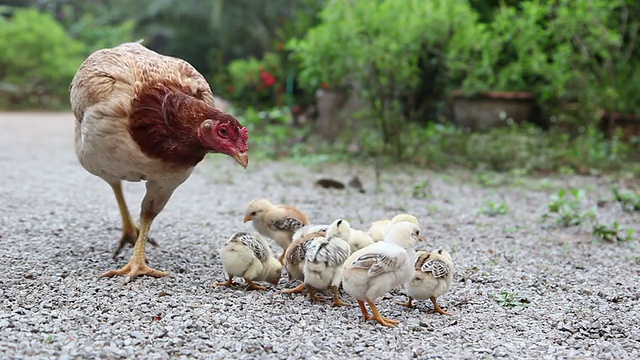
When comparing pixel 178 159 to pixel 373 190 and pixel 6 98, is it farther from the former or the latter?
pixel 6 98

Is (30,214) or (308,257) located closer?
(308,257)

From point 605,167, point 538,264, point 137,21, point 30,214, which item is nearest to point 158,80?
point 30,214

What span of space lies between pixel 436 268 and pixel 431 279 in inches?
2.4

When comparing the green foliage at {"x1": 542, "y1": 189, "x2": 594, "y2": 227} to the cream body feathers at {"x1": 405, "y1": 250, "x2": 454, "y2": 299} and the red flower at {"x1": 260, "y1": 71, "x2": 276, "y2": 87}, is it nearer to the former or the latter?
the cream body feathers at {"x1": 405, "y1": 250, "x2": 454, "y2": 299}

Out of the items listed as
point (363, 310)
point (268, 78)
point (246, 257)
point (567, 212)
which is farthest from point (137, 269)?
point (268, 78)

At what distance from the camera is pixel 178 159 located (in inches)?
135

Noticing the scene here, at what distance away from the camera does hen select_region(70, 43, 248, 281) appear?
10.9 feet

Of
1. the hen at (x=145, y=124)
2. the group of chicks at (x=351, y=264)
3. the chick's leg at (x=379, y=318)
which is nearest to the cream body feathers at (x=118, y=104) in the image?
the hen at (x=145, y=124)

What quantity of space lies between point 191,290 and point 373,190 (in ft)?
12.5

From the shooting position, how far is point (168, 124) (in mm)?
3340

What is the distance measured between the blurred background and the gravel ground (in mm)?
2381

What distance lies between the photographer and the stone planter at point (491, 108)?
1073 centimetres

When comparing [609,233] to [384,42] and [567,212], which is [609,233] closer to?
[567,212]

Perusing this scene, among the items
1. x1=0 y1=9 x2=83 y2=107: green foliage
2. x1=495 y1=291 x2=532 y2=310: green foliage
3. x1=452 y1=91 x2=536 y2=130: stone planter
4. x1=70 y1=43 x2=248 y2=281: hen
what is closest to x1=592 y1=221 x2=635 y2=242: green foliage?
x1=495 y1=291 x2=532 y2=310: green foliage
